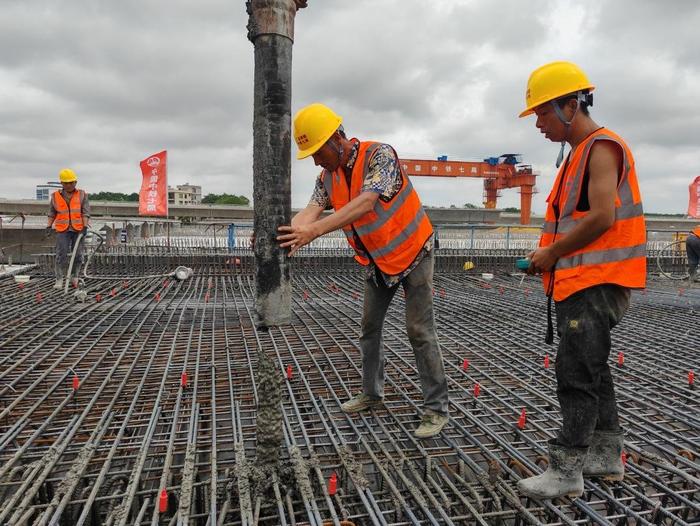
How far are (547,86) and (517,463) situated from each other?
1.69 m

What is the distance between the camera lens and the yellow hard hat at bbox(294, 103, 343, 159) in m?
2.32

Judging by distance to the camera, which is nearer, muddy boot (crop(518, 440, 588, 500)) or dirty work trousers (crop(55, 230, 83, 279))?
muddy boot (crop(518, 440, 588, 500))

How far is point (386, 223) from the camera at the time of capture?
2.54 metres

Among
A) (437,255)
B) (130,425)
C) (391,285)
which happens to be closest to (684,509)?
(391,285)

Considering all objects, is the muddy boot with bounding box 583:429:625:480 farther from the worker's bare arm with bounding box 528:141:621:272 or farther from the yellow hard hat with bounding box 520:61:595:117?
the yellow hard hat with bounding box 520:61:595:117

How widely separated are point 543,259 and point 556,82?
2.29 feet

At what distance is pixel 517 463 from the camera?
7.55 ft

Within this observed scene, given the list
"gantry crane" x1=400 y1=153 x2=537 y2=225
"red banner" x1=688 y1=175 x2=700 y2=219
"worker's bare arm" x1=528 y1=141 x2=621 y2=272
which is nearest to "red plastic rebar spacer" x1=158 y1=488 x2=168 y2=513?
"worker's bare arm" x1=528 y1=141 x2=621 y2=272

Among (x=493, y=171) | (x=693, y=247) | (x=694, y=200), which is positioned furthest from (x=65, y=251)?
(x=493, y=171)

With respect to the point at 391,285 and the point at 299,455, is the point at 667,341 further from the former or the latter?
the point at 299,455

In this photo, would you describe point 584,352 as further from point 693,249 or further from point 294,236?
point 693,249

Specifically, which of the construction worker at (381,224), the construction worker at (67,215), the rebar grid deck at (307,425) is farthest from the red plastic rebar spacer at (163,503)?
the construction worker at (67,215)

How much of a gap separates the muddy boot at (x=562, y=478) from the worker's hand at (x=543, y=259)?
74cm

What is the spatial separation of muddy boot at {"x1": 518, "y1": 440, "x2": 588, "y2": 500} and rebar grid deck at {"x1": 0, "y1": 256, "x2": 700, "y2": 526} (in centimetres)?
5
